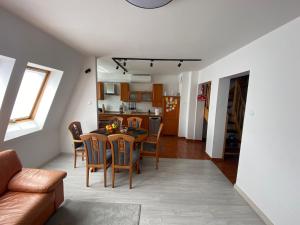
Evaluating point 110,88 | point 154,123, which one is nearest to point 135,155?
point 154,123

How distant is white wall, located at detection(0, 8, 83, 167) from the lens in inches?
72.3

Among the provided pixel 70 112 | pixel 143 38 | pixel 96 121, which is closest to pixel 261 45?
pixel 143 38

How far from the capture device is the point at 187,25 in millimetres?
1921

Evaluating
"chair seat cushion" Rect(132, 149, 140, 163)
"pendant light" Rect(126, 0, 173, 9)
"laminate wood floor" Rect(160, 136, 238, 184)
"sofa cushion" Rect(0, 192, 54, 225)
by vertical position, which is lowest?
"laminate wood floor" Rect(160, 136, 238, 184)

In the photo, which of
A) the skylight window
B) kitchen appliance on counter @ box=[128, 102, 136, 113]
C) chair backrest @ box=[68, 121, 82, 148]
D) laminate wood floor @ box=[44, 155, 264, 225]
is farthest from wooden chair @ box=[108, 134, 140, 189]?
kitchen appliance on counter @ box=[128, 102, 136, 113]

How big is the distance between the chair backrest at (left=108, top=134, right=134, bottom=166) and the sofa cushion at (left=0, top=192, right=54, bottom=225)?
1003mm

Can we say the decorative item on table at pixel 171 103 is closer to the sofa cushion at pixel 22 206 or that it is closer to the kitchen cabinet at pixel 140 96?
the kitchen cabinet at pixel 140 96

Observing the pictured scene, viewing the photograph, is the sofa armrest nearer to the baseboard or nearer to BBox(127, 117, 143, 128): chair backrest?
BBox(127, 117, 143, 128): chair backrest

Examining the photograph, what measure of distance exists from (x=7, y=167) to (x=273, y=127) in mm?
3404

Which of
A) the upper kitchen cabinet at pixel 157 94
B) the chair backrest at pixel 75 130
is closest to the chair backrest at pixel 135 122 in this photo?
the chair backrest at pixel 75 130

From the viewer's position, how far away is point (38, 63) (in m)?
2.42

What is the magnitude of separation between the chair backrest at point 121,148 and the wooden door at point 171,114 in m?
3.73

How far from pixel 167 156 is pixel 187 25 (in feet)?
10.4

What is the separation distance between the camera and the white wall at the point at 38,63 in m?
1.84
